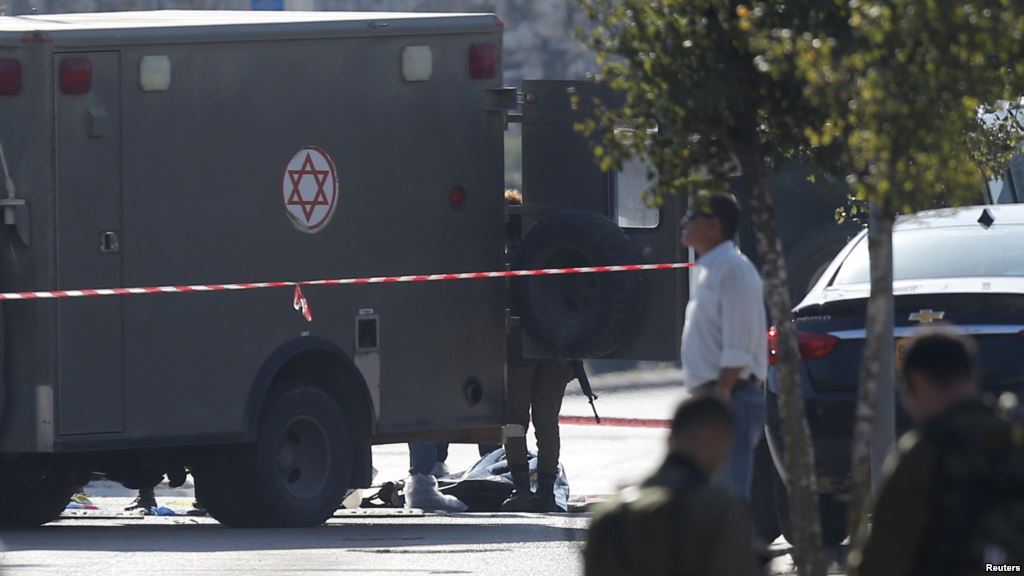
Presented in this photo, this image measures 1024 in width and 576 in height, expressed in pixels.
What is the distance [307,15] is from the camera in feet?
41.8

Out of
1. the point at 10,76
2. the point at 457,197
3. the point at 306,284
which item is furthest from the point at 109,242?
the point at 457,197

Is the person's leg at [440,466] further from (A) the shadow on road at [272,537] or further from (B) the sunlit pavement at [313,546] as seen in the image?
(A) the shadow on road at [272,537]

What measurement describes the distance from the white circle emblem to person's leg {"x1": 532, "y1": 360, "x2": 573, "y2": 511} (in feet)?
6.96

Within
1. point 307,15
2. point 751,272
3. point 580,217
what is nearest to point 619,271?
point 580,217

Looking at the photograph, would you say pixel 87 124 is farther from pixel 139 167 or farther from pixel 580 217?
pixel 580 217

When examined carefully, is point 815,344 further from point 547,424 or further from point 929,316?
point 547,424

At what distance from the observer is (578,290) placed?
13305mm

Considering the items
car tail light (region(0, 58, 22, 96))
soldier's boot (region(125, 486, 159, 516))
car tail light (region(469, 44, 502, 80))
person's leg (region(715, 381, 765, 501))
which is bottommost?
soldier's boot (region(125, 486, 159, 516))

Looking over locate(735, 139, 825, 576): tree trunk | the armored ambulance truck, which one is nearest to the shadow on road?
the armored ambulance truck

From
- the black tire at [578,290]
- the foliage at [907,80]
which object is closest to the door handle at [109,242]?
the black tire at [578,290]

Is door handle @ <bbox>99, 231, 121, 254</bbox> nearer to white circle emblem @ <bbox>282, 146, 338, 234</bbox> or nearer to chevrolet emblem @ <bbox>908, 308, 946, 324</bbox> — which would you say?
white circle emblem @ <bbox>282, 146, 338, 234</bbox>

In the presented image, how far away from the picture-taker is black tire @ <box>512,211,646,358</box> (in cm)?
1307

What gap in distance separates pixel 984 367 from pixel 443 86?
4833mm

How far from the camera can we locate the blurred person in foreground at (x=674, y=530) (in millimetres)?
4883
